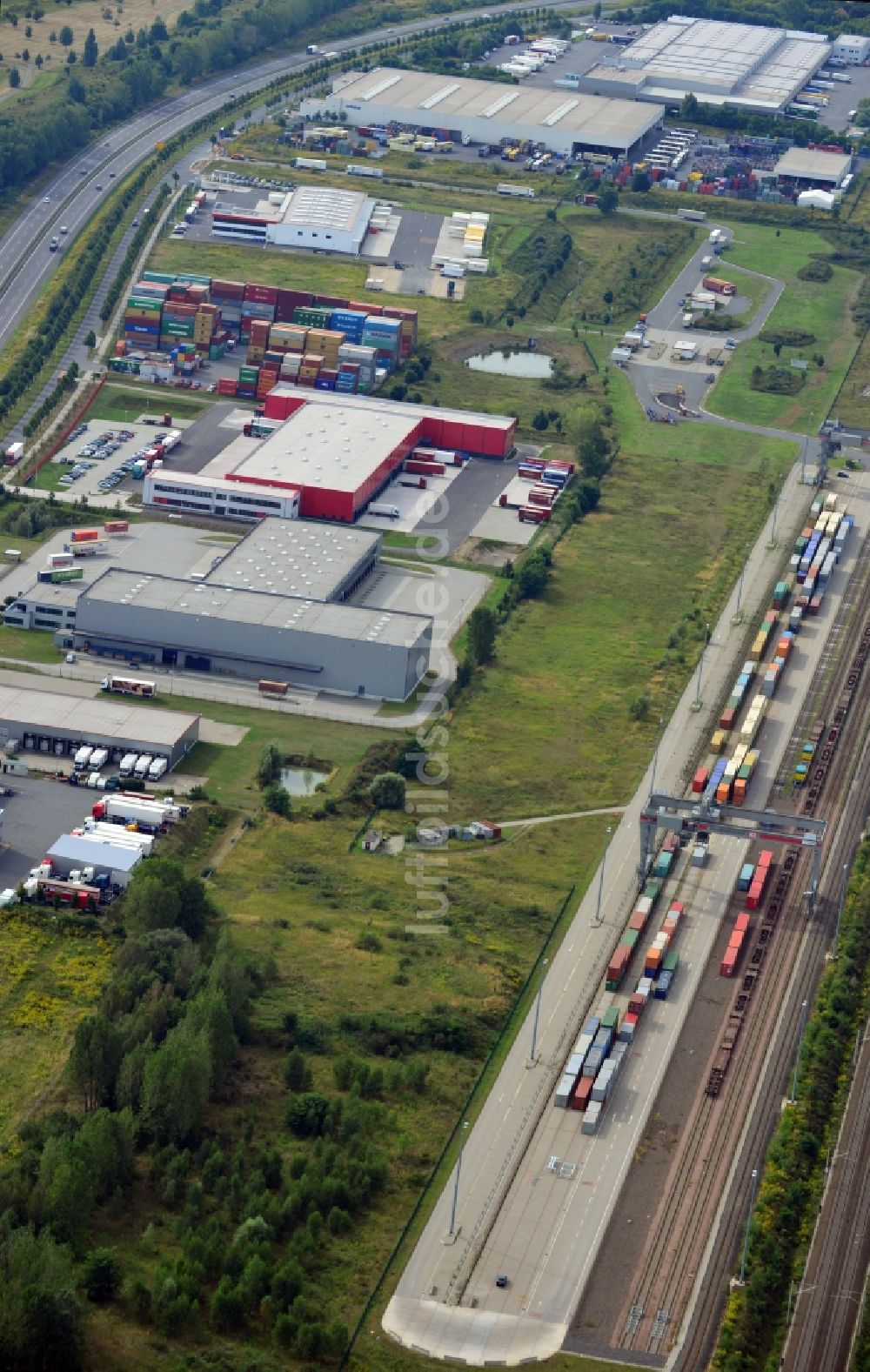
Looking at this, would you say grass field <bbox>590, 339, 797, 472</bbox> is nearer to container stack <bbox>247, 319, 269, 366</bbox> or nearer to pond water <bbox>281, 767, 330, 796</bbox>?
container stack <bbox>247, 319, 269, 366</bbox>

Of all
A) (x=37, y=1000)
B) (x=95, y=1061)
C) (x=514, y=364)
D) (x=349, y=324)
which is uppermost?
(x=95, y=1061)

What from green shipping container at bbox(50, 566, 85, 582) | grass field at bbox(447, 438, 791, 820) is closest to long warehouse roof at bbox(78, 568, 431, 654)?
green shipping container at bbox(50, 566, 85, 582)

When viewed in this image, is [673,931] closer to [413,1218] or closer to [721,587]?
[413,1218]

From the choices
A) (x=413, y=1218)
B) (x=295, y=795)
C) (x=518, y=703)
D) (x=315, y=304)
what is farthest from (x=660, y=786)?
(x=315, y=304)

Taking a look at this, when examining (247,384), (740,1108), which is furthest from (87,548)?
(740,1108)

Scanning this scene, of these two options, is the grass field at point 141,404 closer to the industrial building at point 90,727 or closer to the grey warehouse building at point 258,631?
the grey warehouse building at point 258,631

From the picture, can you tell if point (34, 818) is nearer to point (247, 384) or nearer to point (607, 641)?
point (607, 641)

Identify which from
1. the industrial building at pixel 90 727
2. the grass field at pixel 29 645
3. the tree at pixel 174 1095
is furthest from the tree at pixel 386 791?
the tree at pixel 174 1095
